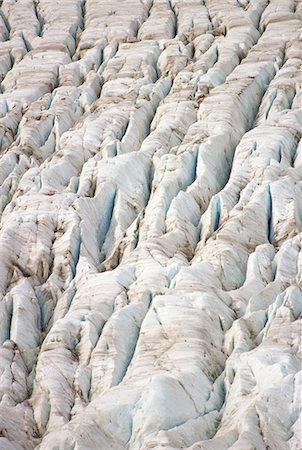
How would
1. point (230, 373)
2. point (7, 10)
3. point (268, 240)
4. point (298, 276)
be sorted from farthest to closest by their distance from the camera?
point (7, 10) < point (268, 240) < point (298, 276) < point (230, 373)

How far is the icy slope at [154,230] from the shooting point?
11.5m

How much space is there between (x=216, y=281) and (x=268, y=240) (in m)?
1.69

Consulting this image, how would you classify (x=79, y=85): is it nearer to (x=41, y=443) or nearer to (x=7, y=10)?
(x=7, y=10)

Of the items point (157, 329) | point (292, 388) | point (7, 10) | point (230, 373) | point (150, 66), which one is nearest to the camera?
point (292, 388)

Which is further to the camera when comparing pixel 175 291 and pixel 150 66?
pixel 150 66

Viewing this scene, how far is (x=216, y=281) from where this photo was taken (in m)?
14.0

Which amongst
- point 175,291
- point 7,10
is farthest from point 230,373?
point 7,10

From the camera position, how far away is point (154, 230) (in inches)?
603

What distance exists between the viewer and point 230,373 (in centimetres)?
1191

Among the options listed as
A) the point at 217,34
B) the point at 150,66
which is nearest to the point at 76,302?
the point at 150,66

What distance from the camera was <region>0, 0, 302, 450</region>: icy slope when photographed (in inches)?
452

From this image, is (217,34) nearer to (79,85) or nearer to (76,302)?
(79,85)

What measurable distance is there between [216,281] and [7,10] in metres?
15.1

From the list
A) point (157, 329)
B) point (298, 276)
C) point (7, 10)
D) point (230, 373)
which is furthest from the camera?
point (7, 10)
